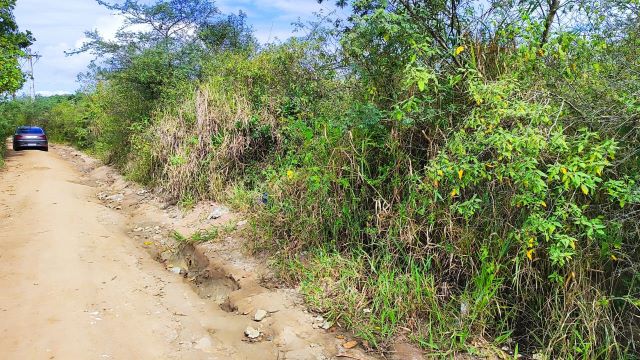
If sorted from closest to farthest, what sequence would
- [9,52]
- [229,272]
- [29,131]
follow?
[229,272] → [9,52] → [29,131]

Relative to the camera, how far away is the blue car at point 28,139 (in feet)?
71.2

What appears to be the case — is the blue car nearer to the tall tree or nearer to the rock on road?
the tall tree

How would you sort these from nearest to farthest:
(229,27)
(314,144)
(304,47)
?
(314,144) < (304,47) < (229,27)

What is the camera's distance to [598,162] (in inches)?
127

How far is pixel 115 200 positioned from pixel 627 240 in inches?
369

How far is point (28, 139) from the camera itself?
71.7 ft

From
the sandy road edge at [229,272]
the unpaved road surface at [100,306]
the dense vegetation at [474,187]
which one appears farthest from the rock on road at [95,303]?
the dense vegetation at [474,187]

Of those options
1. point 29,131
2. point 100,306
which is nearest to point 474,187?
point 100,306

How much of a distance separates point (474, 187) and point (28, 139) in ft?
77.9

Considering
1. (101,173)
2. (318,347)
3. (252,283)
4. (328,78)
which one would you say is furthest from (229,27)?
(318,347)

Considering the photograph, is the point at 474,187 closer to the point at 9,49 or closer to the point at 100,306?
the point at 100,306

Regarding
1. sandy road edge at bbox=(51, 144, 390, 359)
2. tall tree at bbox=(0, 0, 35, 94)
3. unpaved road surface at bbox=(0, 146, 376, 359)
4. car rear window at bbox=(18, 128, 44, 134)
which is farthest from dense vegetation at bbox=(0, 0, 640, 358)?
car rear window at bbox=(18, 128, 44, 134)

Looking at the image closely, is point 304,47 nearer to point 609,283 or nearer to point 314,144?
point 314,144

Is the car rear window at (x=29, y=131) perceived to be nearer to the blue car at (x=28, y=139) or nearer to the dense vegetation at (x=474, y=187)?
the blue car at (x=28, y=139)
